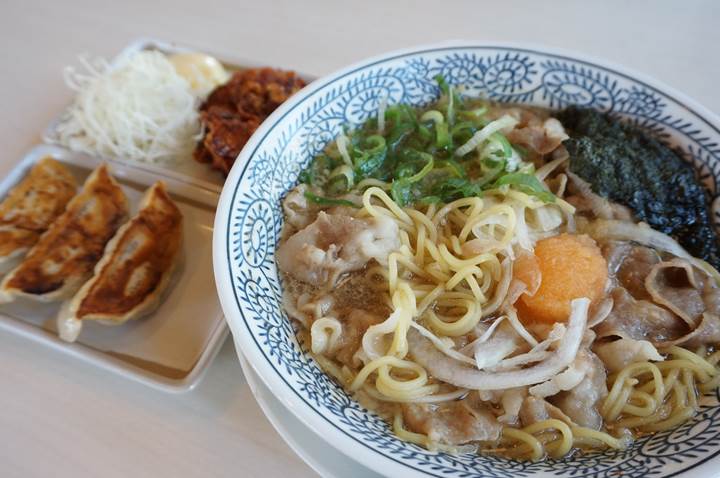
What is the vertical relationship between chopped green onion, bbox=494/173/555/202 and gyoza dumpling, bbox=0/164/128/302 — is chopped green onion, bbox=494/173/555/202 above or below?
above

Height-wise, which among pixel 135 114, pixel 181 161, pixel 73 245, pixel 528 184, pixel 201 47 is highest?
pixel 528 184

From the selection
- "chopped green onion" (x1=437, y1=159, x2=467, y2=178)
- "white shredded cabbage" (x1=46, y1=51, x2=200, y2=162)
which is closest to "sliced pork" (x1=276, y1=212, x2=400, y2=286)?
"chopped green onion" (x1=437, y1=159, x2=467, y2=178)

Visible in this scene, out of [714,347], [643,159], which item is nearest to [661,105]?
[643,159]

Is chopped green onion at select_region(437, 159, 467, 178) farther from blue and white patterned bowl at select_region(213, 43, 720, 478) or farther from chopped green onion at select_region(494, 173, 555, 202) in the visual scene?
blue and white patterned bowl at select_region(213, 43, 720, 478)

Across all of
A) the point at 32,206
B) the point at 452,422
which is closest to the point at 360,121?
the point at 452,422

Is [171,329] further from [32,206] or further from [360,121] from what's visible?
[360,121]
